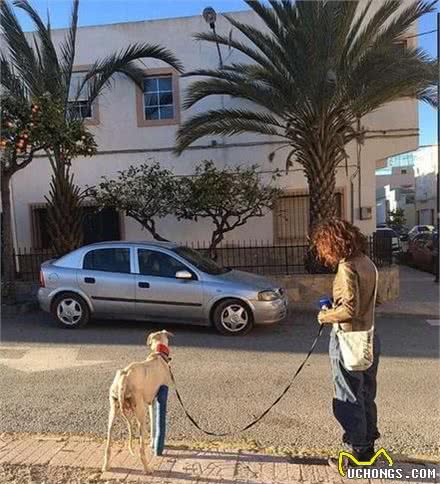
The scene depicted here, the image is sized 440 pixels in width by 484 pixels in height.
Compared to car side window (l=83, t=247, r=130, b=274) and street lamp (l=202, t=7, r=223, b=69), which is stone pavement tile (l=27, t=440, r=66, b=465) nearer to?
car side window (l=83, t=247, r=130, b=274)

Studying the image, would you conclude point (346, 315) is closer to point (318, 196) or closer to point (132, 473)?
point (132, 473)

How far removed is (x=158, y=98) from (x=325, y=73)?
6.32m

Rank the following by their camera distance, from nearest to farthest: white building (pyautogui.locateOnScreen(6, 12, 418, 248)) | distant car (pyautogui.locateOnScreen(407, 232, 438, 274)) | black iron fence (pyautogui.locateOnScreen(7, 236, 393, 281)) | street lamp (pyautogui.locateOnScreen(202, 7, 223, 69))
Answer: black iron fence (pyautogui.locateOnScreen(7, 236, 393, 281)), street lamp (pyautogui.locateOnScreen(202, 7, 223, 69)), white building (pyautogui.locateOnScreen(6, 12, 418, 248)), distant car (pyautogui.locateOnScreen(407, 232, 438, 274))

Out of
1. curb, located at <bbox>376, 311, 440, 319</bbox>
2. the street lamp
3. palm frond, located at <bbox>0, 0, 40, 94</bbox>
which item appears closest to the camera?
curb, located at <bbox>376, 311, 440, 319</bbox>

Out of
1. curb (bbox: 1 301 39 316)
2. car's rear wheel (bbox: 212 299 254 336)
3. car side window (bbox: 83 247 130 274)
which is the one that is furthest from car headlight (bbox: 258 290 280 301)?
curb (bbox: 1 301 39 316)

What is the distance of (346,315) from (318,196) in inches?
297

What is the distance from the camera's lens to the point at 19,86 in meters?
10.2

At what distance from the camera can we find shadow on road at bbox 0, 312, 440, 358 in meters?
6.89

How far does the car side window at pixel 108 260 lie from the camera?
→ 8070 mm

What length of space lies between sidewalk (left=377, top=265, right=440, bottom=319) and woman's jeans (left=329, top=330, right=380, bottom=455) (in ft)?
20.7

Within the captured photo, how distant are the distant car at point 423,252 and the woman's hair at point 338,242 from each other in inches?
478

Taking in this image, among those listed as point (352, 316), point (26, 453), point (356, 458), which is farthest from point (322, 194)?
point (26, 453)

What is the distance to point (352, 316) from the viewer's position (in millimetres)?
3182

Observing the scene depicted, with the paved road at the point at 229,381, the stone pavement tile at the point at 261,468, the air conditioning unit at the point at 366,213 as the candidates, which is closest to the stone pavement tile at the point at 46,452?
the paved road at the point at 229,381
